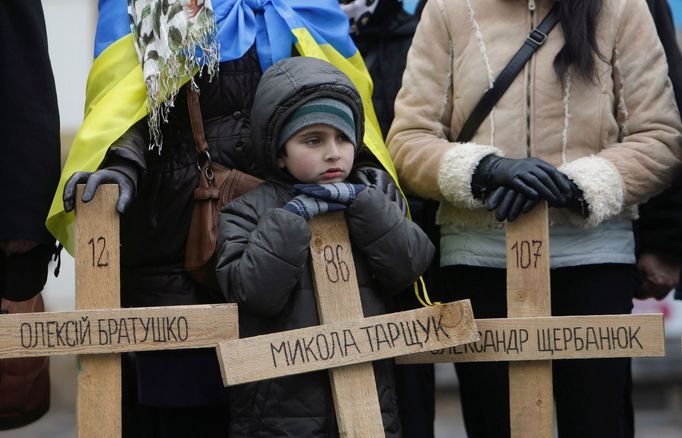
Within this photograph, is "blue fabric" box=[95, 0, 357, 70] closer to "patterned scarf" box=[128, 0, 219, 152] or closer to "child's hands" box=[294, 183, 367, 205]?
"patterned scarf" box=[128, 0, 219, 152]

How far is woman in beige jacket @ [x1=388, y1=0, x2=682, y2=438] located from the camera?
3406 mm

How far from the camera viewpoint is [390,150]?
3.62 meters

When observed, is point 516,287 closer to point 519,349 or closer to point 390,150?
point 519,349

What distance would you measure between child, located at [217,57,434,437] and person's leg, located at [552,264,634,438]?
48cm

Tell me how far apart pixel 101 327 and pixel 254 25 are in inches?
36.9

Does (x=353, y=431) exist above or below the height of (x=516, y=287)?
below

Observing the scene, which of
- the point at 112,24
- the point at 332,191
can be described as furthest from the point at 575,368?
the point at 112,24

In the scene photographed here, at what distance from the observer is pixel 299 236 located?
3012 millimetres

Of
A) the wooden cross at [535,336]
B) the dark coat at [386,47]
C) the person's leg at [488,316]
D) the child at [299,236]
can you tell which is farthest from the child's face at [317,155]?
the dark coat at [386,47]

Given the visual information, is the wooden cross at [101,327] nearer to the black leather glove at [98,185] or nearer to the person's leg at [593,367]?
the black leather glove at [98,185]

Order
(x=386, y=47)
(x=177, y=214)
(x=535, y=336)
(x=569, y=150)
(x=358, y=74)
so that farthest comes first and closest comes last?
(x=386, y=47)
(x=358, y=74)
(x=569, y=150)
(x=177, y=214)
(x=535, y=336)

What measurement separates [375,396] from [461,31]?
1086mm

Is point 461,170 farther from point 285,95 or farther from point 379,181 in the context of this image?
point 285,95

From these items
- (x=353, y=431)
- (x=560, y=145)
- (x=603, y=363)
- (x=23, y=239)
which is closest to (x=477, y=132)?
(x=560, y=145)
